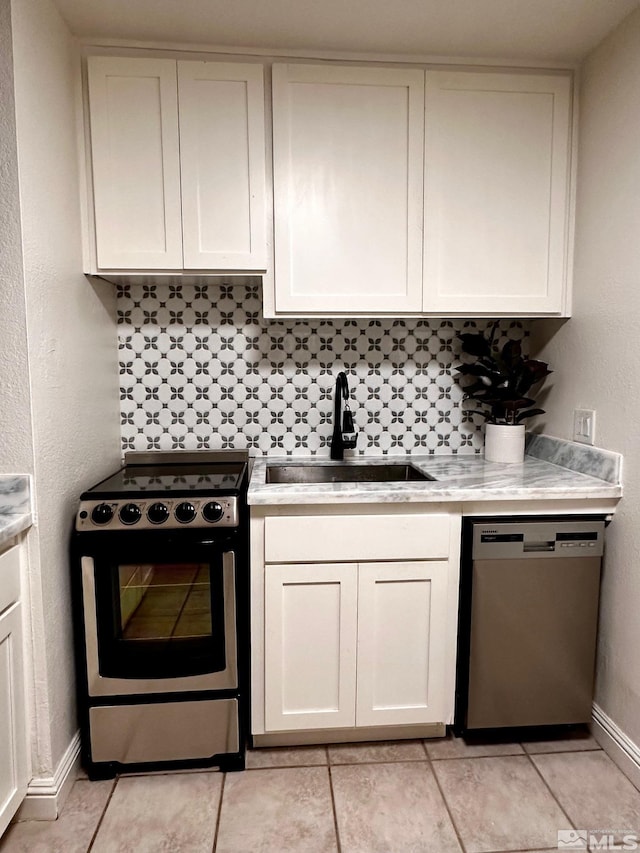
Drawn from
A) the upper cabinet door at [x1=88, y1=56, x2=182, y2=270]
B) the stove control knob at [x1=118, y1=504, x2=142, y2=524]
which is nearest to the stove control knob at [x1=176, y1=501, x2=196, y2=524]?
the stove control knob at [x1=118, y1=504, x2=142, y2=524]

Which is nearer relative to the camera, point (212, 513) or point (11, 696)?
point (11, 696)

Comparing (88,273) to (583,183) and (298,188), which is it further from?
(583,183)

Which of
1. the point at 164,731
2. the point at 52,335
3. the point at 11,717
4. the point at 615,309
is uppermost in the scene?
the point at 615,309

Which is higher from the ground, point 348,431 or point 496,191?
point 496,191

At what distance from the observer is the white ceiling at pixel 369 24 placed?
1694 mm

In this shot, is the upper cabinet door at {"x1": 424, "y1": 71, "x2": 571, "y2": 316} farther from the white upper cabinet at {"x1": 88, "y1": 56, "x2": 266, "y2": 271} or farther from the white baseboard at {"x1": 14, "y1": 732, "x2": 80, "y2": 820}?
the white baseboard at {"x1": 14, "y1": 732, "x2": 80, "y2": 820}

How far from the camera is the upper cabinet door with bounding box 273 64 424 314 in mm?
1934

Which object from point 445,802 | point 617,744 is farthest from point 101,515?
point 617,744

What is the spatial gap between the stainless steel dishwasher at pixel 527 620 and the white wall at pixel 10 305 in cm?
142

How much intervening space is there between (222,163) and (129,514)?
1.25 meters

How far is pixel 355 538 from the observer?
5.96ft

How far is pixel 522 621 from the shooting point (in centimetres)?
186

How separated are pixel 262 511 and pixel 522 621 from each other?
0.97 meters

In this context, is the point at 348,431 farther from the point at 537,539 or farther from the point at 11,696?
the point at 11,696
